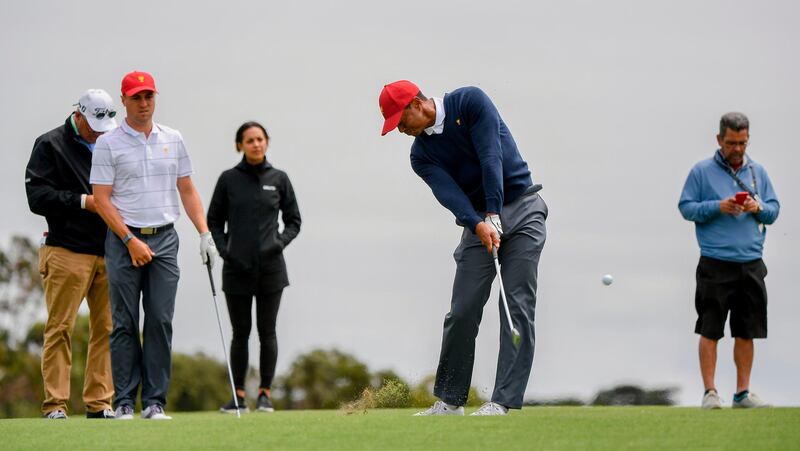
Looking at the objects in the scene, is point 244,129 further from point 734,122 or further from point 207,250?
point 734,122

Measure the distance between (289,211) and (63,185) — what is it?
259 centimetres

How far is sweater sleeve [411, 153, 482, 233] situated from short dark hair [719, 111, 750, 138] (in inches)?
115

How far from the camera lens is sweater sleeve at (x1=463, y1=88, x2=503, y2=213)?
8273 mm

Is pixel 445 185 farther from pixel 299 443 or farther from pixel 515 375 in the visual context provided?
pixel 299 443

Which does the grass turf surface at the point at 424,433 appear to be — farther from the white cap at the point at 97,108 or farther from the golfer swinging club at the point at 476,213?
the white cap at the point at 97,108

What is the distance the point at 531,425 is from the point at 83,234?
13.8 feet

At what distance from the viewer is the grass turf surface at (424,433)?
663cm

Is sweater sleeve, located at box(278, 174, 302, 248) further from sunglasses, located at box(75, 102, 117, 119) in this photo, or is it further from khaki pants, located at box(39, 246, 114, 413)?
sunglasses, located at box(75, 102, 117, 119)

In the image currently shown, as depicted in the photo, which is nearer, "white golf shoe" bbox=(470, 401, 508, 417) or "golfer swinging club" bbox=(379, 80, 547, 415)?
"white golf shoe" bbox=(470, 401, 508, 417)

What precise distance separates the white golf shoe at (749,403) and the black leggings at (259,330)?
13.1 ft

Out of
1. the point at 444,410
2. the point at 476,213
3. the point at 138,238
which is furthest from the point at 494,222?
the point at 138,238

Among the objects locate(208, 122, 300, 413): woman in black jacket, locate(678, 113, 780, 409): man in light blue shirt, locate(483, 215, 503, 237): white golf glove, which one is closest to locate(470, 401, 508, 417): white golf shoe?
locate(483, 215, 503, 237): white golf glove

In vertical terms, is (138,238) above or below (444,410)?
above

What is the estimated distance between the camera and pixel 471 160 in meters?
8.55
